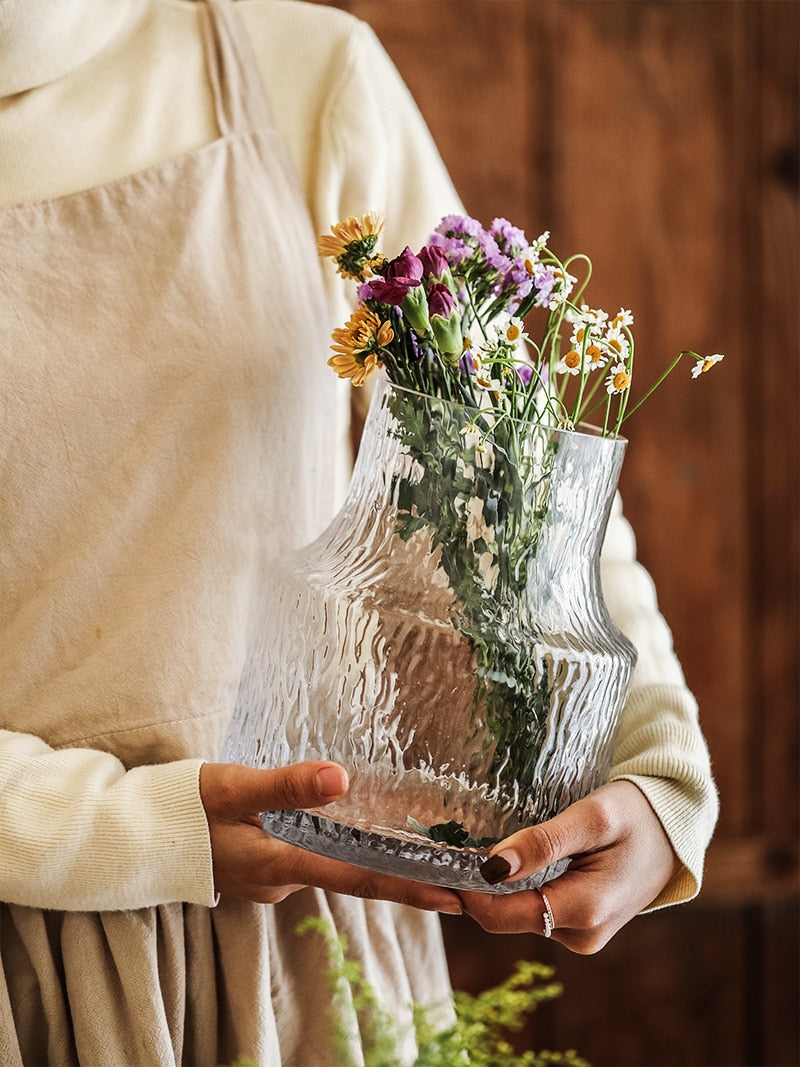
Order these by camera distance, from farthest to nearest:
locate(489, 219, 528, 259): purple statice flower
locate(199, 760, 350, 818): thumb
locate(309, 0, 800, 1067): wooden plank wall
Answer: locate(309, 0, 800, 1067): wooden plank wall
locate(489, 219, 528, 259): purple statice flower
locate(199, 760, 350, 818): thumb

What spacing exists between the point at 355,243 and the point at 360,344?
65mm

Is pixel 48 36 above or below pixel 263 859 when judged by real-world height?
above

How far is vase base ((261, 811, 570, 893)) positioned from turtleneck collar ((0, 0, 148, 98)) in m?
0.49

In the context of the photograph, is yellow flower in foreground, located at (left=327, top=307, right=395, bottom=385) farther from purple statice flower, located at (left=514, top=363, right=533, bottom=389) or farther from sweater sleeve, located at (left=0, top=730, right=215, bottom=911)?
sweater sleeve, located at (left=0, top=730, right=215, bottom=911)

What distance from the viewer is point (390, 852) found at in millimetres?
523

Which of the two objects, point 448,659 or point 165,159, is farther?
point 165,159

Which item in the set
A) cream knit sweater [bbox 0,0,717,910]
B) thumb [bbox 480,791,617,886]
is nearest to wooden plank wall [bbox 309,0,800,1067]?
cream knit sweater [bbox 0,0,717,910]

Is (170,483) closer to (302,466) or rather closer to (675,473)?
(302,466)

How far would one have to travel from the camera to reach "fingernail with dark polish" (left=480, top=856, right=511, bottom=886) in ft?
1.64

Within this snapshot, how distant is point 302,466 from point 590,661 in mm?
268

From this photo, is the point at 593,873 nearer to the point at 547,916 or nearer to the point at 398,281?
the point at 547,916

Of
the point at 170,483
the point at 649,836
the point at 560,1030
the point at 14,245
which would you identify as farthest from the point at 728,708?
the point at 14,245

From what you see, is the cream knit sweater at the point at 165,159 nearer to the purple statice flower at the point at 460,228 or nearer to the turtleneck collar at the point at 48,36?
the turtleneck collar at the point at 48,36

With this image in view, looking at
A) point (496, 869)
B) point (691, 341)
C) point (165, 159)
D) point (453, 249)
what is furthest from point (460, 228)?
point (691, 341)
